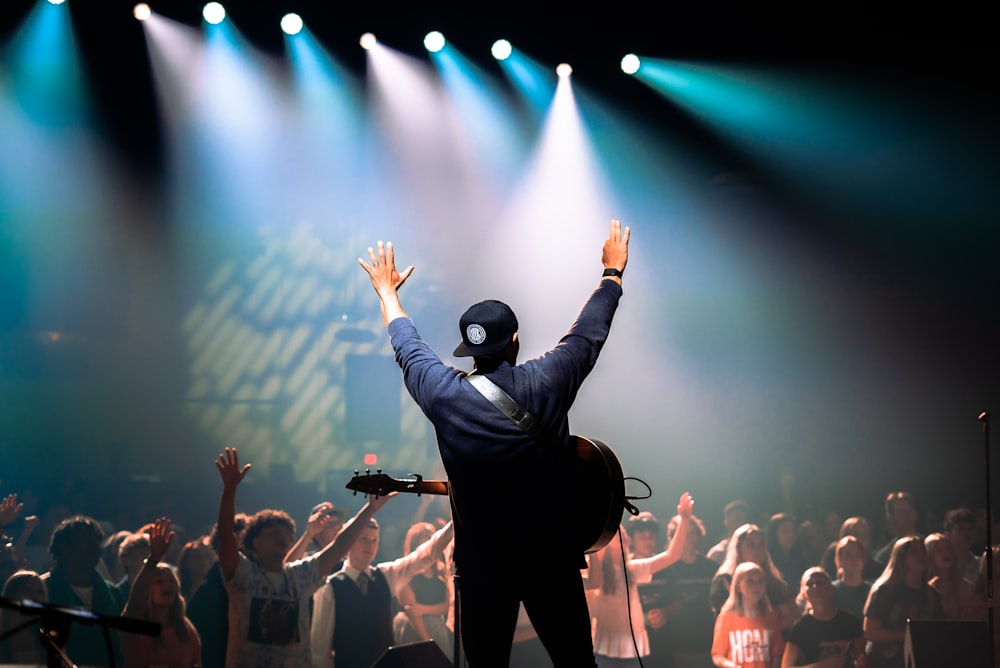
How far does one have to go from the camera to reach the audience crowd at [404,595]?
4.92 m

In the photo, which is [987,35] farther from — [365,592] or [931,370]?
[365,592]

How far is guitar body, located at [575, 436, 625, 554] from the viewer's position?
267 centimetres

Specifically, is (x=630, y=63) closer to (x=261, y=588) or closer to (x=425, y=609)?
(x=425, y=609)

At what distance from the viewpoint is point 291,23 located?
811 cm

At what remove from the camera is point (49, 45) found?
7.95m

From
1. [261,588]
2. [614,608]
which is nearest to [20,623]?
[261,588]

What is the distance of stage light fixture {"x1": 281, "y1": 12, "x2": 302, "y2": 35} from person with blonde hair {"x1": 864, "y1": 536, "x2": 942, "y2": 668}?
21.3 ft

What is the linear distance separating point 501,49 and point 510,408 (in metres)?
6.56

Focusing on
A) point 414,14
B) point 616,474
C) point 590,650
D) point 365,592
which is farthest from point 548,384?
point 414,14

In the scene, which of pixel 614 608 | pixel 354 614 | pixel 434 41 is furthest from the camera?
pixel 434 41

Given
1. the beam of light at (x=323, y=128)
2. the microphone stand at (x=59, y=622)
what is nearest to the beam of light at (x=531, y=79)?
the beam of light at (x=323, y=128)

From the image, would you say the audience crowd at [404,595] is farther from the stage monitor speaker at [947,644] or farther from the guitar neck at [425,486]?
the guitar neck at [425,486]

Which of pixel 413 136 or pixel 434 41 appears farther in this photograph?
pixel 413 136

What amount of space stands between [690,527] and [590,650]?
4999 millimetres
